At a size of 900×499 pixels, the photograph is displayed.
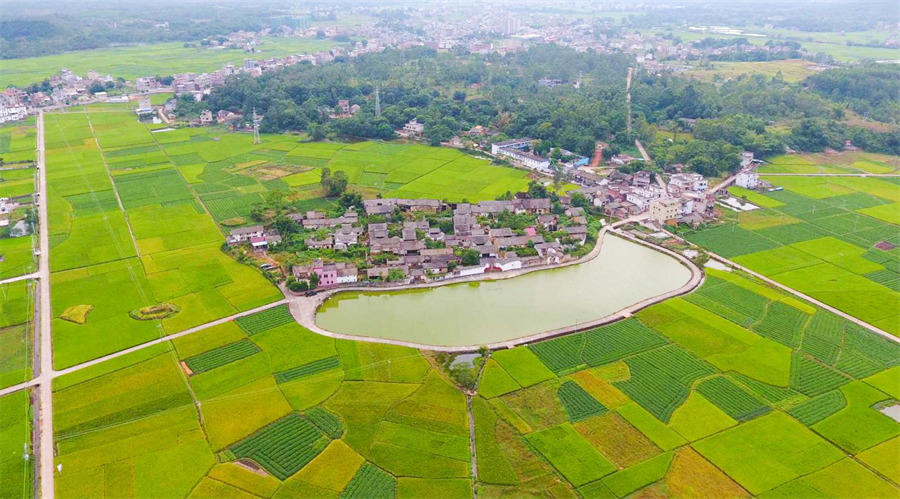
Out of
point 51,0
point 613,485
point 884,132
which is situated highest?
point 51,0

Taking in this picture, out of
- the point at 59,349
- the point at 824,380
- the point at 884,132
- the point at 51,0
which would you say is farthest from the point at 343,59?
the point at 51,0

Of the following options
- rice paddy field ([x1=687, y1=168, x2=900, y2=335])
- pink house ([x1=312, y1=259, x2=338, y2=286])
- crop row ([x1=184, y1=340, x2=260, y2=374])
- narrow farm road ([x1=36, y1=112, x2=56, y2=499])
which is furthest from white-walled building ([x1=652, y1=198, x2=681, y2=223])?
narrow farm road ([x1=36, y1=112, x2=56, y2=499])

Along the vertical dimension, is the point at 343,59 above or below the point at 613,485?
above

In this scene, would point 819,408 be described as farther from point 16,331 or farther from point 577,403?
point 16,331

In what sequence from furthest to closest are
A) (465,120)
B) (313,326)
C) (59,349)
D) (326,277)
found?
(465,120) → (326,277) → (313,326) → (59,349)

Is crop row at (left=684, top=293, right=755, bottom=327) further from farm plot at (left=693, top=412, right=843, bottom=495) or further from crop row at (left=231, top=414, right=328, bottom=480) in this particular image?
crop row at (left=231, top=414, right=328, bottom=480)

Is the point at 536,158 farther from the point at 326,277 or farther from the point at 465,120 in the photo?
the point at 326,277

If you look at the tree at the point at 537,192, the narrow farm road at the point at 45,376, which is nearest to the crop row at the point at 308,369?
the narrow farm road at the point at 45,376
